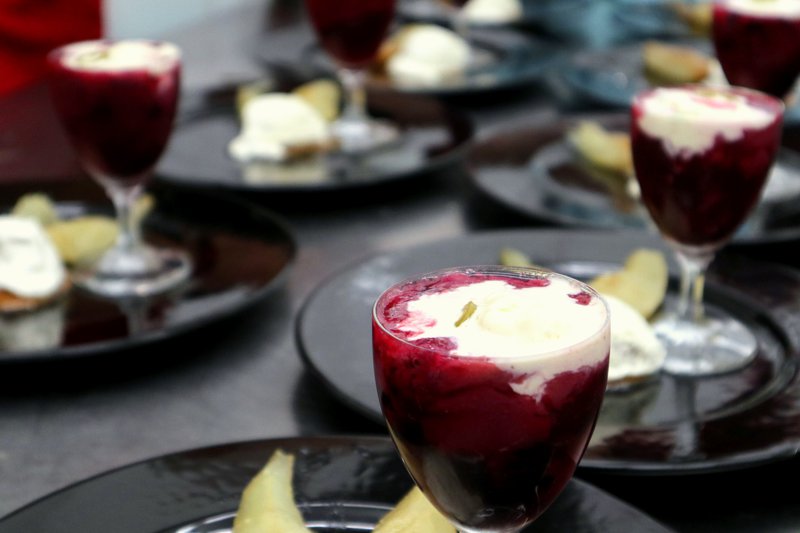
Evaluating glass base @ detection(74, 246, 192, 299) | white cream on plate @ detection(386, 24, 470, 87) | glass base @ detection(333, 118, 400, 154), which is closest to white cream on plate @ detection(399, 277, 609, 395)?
glass base @ detection(74, 246, 192, 299)

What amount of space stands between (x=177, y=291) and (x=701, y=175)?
555 millimetres

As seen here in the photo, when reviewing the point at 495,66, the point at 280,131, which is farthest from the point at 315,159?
the point at 495,66

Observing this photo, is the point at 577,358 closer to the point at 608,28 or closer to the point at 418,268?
the point at 418,268

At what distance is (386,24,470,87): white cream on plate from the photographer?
204cm

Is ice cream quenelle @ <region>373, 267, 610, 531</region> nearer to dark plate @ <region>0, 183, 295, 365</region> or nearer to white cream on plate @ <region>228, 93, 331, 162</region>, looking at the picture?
dark plate @ <region>0, 183, 295, 365</region>

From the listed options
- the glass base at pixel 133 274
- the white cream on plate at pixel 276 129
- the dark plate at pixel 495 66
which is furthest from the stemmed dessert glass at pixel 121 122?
the dark plate at pixel 495 66

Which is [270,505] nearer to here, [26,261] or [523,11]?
[26,261]

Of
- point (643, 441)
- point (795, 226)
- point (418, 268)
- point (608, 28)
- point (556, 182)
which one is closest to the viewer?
point (643, 441)

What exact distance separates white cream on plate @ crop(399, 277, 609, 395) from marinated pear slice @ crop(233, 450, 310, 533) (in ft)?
0.55

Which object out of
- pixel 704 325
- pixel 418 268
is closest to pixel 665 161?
pixel 704 325

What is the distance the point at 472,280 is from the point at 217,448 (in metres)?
0.24

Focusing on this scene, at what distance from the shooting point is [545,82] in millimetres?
2072

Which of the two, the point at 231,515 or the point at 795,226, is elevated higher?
the point at 231,515

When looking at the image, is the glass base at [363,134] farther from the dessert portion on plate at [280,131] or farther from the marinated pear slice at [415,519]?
the marinated pear slice at [415,519]
